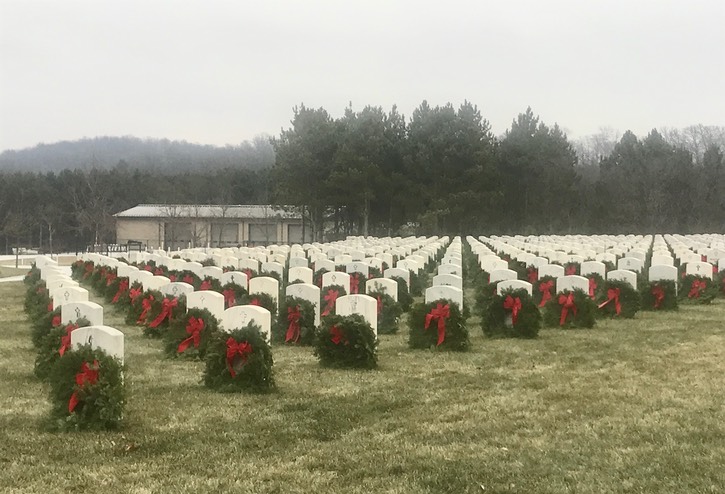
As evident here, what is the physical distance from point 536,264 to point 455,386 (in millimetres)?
10845

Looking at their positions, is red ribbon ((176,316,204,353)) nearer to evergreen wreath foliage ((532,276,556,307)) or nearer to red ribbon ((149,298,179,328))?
red ribbon ((149,298,179,328))

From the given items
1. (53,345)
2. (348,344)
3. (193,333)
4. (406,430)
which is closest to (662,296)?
(348,344)

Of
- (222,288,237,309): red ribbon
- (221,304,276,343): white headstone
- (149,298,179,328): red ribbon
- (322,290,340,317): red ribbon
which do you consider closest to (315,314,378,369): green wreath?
(221,304,276,343): white headstone

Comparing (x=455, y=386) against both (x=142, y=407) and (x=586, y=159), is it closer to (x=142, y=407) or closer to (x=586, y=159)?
(x=142, y=407)

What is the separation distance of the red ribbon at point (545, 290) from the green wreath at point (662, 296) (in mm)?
1842

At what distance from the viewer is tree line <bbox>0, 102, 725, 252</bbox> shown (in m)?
47.6

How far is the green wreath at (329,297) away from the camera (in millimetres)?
12271

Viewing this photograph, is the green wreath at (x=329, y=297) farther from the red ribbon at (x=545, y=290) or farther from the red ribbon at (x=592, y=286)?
the red ribbon at (x=592, y=286)

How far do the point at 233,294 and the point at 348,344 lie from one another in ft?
13.9

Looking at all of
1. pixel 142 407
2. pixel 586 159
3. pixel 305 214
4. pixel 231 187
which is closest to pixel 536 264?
pixel 142 407

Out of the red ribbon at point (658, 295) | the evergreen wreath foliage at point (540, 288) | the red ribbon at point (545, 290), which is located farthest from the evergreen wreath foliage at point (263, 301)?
the red ribbon at point (658, 295)

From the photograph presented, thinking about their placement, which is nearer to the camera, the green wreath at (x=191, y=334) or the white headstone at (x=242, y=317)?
the white headstone at (x=242, y=317)

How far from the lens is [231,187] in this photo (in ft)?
220

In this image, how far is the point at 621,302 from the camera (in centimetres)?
1406
